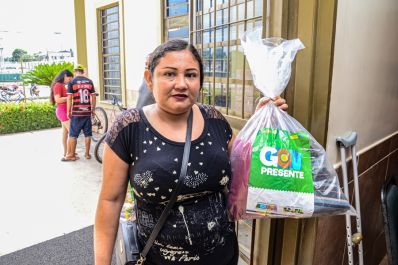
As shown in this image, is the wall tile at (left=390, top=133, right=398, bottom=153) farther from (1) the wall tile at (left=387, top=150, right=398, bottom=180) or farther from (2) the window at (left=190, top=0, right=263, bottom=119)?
(2) the window at (left=190, top=0, right=263, bottom=119)

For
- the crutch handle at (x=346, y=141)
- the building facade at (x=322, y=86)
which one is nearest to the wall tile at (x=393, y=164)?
the building facade at (x=322, y=86)

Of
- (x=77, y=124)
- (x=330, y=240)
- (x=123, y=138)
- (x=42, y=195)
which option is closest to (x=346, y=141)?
(x=330, y=240)

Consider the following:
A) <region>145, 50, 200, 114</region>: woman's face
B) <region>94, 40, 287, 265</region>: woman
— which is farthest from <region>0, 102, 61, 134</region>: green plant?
<region>145, 50, 200, 114</region>: woman's face

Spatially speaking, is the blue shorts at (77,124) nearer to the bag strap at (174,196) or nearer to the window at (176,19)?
the window at (176,19)

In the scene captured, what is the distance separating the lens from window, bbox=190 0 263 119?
1.95 m

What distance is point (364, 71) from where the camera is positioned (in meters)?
1.86

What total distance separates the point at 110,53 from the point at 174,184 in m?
6.82

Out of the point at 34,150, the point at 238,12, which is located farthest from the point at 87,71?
the point at 238,12

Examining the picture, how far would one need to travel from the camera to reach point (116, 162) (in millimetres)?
1284

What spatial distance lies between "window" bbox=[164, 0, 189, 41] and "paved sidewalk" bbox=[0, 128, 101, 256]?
245cm

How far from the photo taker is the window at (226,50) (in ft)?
6.39

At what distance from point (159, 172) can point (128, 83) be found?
18.2 feet

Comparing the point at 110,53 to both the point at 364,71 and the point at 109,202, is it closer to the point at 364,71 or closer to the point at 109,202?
the point at 364,71

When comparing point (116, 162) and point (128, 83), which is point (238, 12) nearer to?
point (116, 162)
